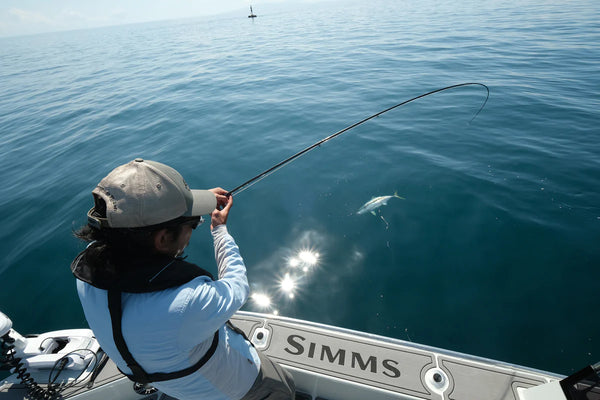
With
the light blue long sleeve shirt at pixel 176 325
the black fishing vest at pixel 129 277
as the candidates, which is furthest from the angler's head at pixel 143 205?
the light blue long sleeve shirt at pixel 176 325

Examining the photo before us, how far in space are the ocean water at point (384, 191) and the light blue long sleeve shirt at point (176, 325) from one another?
2825 millimetres

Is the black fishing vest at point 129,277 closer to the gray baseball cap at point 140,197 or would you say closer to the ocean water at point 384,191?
the gray baseball cap at point 140,197

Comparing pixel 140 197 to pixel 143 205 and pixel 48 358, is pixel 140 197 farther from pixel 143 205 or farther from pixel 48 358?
pixel 48 358

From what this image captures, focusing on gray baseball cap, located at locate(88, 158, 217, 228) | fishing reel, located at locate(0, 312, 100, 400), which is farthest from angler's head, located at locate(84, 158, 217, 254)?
fishing reel, located at locate(0, 312, 100, 400)

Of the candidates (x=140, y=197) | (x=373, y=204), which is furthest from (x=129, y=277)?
(x=373, y=204)

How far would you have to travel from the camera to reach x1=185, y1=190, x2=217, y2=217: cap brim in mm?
1817

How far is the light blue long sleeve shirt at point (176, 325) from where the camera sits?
1.39m

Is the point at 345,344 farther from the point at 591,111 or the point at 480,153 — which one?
the point at 591,111

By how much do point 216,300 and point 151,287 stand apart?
0.35 metres

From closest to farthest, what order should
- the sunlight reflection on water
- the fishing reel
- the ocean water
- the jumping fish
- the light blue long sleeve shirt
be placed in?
1. the light blue long sleeve shirt
2. the fishing reel
3. the ocean water
4. the sunlight reflection on water
5. the jumping fish

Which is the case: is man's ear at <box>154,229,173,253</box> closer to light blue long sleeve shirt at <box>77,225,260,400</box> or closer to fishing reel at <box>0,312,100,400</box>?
light blue long sleeve shirt at <box>77,225,260,400</box>

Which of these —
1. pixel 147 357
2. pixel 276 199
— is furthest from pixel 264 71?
pixel 147 357

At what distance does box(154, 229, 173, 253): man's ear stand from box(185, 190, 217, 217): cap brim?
0.56ft

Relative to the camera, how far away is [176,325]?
4.59ft
